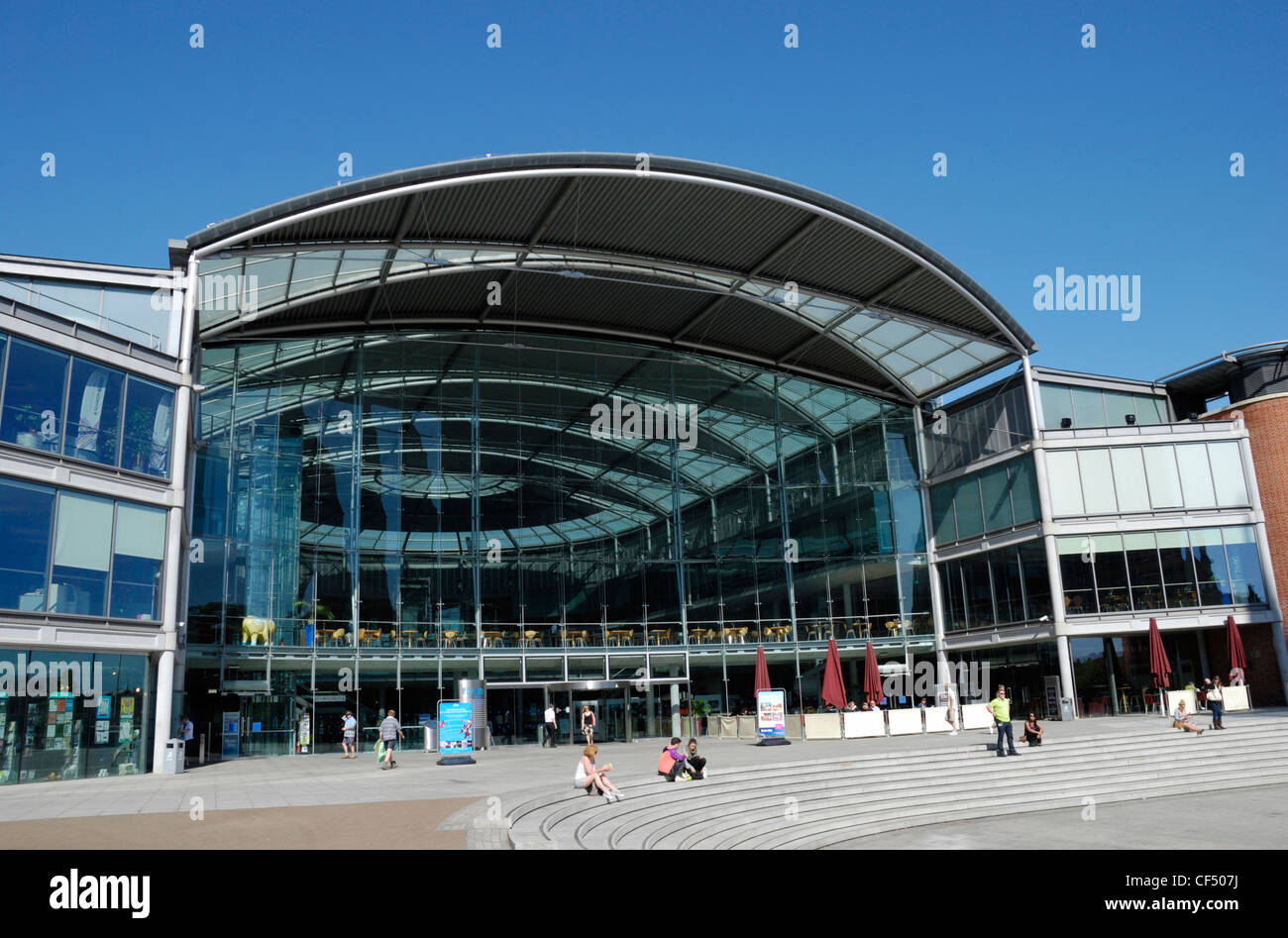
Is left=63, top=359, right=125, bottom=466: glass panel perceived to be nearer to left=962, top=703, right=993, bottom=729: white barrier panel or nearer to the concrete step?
the concrete step

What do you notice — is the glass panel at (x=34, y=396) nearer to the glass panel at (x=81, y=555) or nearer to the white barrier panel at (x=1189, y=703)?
the glass panel at (x=81, y=555)

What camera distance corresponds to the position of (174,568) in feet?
81.5

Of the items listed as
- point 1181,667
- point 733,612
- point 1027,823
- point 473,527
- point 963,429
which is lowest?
point 1027,823

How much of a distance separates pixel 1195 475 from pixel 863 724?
15512 mm

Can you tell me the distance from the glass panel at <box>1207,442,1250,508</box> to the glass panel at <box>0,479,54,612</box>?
35.3 meters

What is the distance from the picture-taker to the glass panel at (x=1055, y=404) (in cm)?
3750

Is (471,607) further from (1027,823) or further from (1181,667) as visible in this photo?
(1181,667)

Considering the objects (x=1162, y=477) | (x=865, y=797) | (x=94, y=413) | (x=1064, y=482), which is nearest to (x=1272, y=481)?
(x=1162, y=477)

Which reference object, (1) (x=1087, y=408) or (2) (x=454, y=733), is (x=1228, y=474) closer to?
(1) (x=1087, y=408)

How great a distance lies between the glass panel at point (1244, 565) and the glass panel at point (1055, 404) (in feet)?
Result: 21.3
